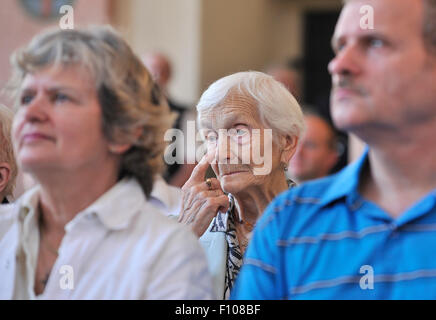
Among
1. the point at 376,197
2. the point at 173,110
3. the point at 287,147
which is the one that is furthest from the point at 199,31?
the point at 376,197

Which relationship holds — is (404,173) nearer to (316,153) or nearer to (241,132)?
(241,132)

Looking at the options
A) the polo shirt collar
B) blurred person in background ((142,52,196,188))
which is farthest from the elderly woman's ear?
blurred person in background ((142,52,196,188))

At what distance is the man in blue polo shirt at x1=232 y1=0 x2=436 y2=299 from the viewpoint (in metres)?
1.77

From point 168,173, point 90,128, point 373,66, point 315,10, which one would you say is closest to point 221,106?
point 90,128

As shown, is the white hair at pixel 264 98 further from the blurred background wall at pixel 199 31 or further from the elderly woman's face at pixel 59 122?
the blurred background wall at pixel 199 31

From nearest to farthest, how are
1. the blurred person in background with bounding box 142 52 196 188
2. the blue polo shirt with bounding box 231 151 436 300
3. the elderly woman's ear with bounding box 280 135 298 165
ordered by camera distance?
the blue polo shirt with bounding box 231 151 436 300
the elderly woman's ear with bounding box 280 135 298 165
the blurred person in background with bounding box 142 52 196 188

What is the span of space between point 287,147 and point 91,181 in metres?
1.08

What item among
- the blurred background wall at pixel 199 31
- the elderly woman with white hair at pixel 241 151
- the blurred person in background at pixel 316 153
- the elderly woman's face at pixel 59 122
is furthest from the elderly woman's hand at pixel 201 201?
the blurred background wall at pixel 199 31

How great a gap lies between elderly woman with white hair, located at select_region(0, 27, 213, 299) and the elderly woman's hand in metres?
0.57

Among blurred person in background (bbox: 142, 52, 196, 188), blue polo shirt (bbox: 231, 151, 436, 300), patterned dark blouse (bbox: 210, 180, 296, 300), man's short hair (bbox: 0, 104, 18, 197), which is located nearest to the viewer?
blue polo shirt (bbox: 231, 151, 436, 300)

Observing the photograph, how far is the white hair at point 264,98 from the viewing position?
2.84 m

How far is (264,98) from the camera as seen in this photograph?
2.85 m

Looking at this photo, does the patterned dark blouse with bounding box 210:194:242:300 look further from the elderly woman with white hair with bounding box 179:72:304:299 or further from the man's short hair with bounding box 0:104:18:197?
the man's short hair with bounding box 0:104:18:197

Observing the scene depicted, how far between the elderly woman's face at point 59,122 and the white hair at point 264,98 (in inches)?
35.4
